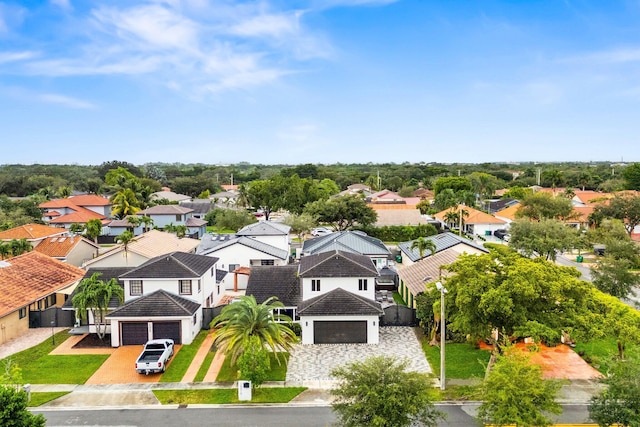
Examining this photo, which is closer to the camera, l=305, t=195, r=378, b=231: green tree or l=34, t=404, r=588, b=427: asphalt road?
l=34, t=404, r=588, b=427: asphalt road

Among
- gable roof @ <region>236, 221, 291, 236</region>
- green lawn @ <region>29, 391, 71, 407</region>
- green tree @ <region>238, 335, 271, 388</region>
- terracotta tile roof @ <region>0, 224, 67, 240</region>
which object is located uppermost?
gable roof @ <region>236, 221, 291, 236</region>

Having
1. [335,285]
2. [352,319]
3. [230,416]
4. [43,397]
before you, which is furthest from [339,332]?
[43,397]

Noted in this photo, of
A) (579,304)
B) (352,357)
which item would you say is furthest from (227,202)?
(579,304)

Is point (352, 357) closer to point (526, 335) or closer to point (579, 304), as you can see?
point (526, 335)

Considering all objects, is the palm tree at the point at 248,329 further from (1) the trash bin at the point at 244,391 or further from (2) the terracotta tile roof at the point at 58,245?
(2) the terracotta tile roof at the point at 58,245

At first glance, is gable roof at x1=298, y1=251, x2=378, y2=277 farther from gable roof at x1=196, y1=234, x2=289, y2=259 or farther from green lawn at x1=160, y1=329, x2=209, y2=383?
gable roof at x1=196, y1=234, x2=289, y2=259

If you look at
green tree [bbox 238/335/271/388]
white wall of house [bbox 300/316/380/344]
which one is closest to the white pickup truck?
green tree [bbox 238/335/271/388]

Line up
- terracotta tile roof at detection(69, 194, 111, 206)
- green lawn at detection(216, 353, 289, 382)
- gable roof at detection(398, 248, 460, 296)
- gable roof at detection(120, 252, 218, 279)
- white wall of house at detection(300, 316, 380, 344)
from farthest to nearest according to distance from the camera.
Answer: terracotta tile roof at detection(69, 194, 111, 206) → gable roof at detection(398, 248, 460, 296) → gable roof at detection(120, 252, 218, 279) → white wall of house at detection(300, 316, 380, 344) → green lawn at detection(216, 353, 289, 382)

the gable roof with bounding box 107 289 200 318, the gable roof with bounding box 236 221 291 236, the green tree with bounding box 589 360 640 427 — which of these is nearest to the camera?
the green tree with bounding box 589 360 640 427
